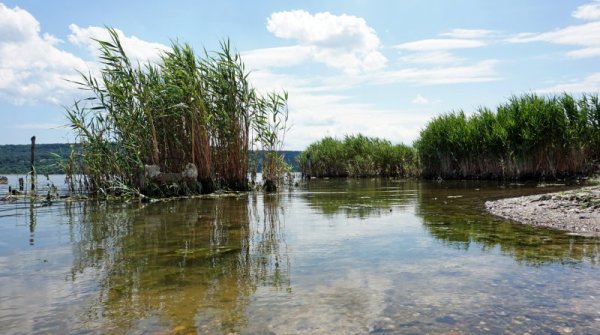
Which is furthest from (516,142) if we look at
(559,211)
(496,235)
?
(496,235)

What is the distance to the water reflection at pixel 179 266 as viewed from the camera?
3.40 meters

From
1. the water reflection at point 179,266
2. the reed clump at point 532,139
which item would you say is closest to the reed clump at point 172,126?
the water reflection at point 179,266

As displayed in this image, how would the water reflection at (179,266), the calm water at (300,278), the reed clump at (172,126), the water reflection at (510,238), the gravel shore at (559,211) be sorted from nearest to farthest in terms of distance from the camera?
the calm water at (300,278) → the water reflection at (179,266) → the water reflection at (510,238) → the gravel shore at (559,211) → the reed clump at (172,126)

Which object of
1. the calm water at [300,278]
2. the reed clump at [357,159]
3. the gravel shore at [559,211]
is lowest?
the calm water at [300,278]

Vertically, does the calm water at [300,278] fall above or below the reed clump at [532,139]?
below

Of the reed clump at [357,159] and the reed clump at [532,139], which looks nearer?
the reed clump at [532,139]

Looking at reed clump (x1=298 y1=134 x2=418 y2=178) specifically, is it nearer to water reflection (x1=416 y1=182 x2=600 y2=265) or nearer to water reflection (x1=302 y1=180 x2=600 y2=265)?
water reflection (x1=302 y1=180 x2=600 y2=265)

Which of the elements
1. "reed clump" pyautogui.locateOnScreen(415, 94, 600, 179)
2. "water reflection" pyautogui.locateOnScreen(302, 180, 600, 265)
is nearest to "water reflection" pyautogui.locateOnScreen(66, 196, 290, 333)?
"water reflection" pyautogui.locateOnScreen(302, 180, 600, 265)

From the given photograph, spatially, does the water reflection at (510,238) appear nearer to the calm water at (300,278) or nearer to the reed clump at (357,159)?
the calm water at (300,278)

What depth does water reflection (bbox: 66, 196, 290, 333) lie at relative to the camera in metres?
3.40

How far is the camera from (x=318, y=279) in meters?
4.41

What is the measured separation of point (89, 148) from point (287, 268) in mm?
11316

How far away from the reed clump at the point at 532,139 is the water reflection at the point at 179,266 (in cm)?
1506

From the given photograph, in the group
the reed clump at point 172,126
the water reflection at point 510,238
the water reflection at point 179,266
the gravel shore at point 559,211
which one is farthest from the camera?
the reed clump at point 172,126
